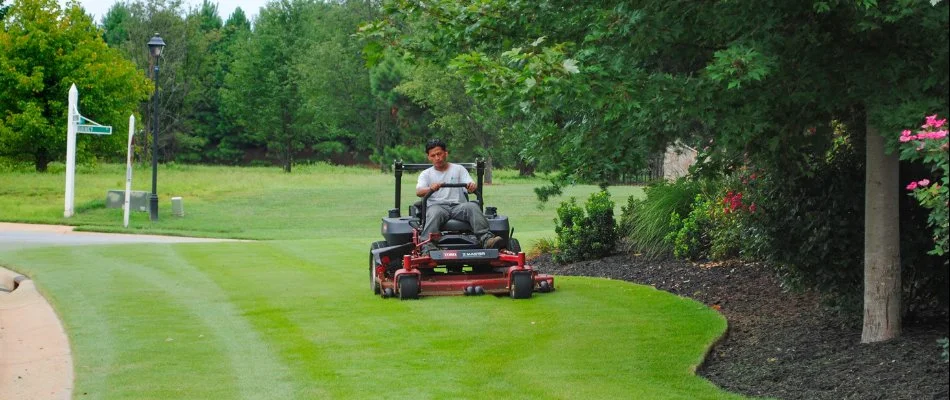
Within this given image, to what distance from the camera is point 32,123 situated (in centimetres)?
4312

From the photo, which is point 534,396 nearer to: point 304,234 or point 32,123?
point 304,234

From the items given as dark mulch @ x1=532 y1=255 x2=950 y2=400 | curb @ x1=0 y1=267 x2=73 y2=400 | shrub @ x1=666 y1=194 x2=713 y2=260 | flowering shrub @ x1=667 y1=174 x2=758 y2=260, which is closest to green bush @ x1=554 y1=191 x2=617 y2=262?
flowering shrub @ x1=667 y1=174 x2=758 y2=260

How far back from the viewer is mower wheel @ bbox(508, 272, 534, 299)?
11.9 metres

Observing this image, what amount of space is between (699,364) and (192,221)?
22853 millimetres

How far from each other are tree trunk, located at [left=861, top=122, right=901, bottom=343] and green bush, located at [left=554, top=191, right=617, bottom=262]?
7.88 meters

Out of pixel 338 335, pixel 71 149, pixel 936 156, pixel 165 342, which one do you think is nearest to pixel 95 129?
pixel 71 149

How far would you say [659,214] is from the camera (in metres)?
15.8

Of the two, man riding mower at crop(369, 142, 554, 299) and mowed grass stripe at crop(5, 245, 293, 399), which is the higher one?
man riding mower at crop(369, 142, 554, 299)

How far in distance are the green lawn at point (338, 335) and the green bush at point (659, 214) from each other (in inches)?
70.5

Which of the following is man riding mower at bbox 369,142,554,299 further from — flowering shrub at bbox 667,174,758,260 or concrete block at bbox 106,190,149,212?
concrete block at bbox 106,190,149,212

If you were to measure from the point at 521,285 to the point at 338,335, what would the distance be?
2505mm

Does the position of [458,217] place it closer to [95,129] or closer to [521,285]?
[521,285]

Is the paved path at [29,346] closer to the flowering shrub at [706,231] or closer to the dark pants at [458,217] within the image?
the dark pants at [458,217]

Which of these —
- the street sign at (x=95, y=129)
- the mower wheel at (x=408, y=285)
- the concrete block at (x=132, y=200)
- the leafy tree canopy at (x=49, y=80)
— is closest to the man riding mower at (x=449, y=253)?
the mower wheel at (x=408, y=285)
